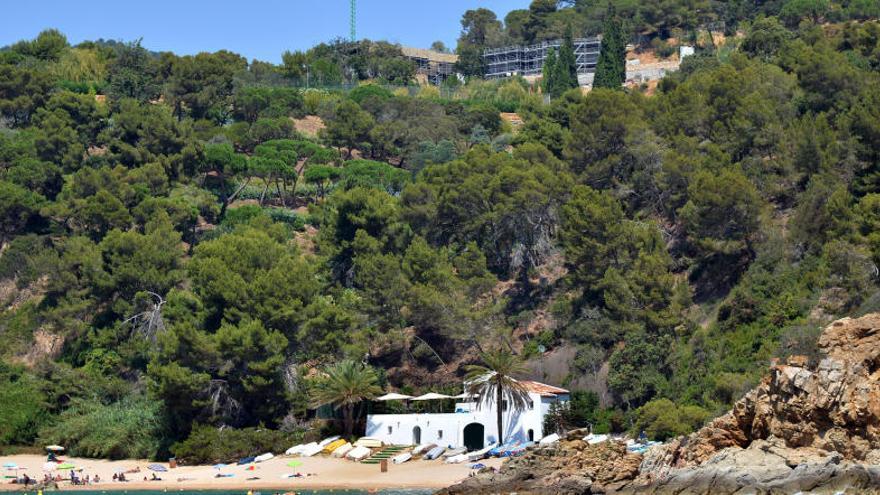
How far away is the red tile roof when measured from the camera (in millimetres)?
55750

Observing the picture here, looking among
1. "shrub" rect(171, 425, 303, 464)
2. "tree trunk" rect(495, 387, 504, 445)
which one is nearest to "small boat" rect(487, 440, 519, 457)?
"tree trunk" rect(495, 387, 504, 445)

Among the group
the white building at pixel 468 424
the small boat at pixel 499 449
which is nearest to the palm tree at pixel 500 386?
the white building at pixel 468 424

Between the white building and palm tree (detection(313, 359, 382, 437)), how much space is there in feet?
3.53

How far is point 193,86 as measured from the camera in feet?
322

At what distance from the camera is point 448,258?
6656 centimetres

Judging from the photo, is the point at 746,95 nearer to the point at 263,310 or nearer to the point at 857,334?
the point at 263,310

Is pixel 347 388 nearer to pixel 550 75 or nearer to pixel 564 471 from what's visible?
pixel 564 471

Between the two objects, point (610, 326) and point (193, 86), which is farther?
point (193, 86)

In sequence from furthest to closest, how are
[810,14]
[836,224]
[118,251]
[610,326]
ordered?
[810,14], [118,251], [610,326], [836,224]

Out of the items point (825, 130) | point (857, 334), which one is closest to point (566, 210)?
point (825, 130)

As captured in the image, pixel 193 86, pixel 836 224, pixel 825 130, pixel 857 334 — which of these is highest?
pixel 193 86

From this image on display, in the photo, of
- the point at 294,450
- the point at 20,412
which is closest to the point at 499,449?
the point at 294,450

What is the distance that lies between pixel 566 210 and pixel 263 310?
1414 cm

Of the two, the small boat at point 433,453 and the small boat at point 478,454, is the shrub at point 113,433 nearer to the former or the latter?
the small boat at point 433,453
